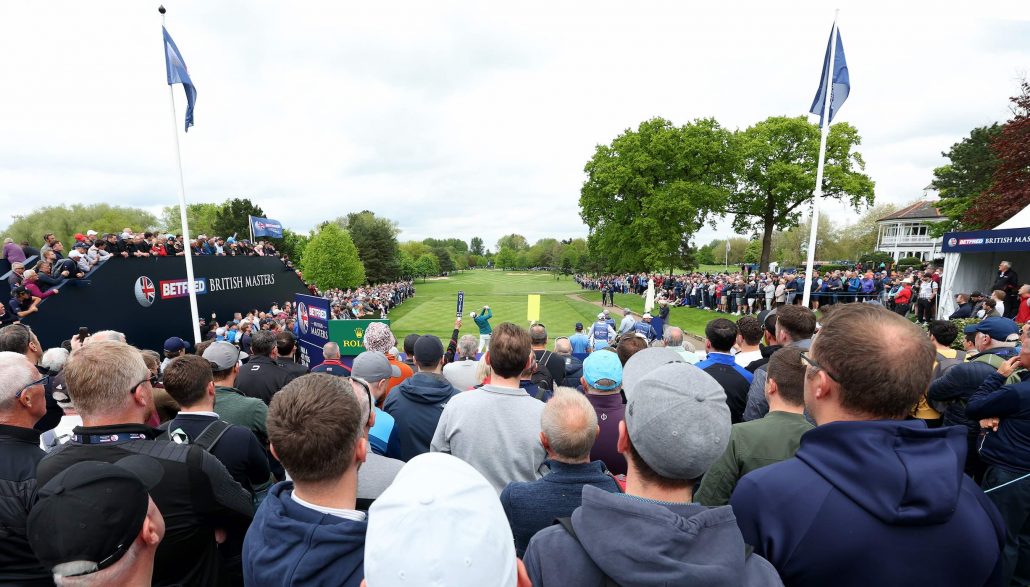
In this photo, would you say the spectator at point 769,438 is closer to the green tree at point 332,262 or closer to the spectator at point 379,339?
the spectator at point 379,339

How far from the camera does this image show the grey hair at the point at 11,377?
249cm

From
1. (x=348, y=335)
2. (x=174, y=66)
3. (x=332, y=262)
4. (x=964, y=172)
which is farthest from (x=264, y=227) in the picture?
(x=964, y=172)

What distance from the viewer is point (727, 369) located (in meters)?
4.34

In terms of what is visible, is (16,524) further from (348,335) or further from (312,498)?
(348,335)

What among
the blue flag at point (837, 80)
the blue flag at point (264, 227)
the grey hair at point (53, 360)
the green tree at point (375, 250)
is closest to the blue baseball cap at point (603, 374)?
the grey hair at point (53, 360)

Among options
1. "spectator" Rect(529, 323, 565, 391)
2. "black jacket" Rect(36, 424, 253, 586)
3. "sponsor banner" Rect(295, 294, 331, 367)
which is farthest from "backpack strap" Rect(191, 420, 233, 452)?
"sponsor banner" Rect(295, 294, 331, 367)

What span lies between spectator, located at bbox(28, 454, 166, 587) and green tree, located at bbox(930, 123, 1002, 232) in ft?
170

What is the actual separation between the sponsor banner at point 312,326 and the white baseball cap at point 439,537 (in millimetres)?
10388

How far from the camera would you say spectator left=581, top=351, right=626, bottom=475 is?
133 inches

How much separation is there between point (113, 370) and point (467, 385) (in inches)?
127

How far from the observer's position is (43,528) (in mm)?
1323

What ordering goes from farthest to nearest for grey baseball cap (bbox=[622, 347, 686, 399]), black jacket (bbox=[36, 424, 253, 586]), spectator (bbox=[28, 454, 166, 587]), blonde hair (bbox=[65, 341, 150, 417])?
grey baseball cap (bbox=[622, 347, 686, 399])
blonde hair (bbox=[65, 341, 150, 417])
black jacket (bbox=[36, 424, 253, 586])
spectator (bbox=[28, 454, 166, 587])

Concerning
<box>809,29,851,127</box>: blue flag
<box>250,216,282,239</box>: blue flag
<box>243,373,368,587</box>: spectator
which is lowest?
<box>243,373,368,587</box>: spectator

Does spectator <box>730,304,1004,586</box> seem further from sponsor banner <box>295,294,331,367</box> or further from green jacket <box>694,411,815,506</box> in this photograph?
sponsor banner <box>295,294,331,367</box>
